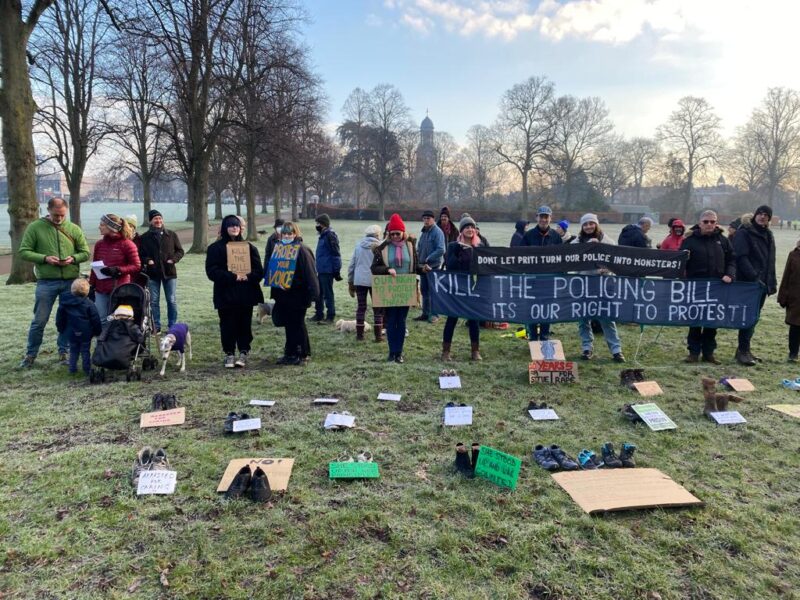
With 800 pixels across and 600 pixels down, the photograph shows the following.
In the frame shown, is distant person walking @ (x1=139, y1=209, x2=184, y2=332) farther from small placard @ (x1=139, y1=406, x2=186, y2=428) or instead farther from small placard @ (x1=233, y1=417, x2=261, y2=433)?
small placard @ (x1=233, y1=417, x2=261, y2=433)

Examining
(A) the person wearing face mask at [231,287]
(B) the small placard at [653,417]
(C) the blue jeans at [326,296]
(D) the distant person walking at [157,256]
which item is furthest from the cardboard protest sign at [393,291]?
(D) the distant person walking at [157,256]

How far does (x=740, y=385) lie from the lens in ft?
19.6

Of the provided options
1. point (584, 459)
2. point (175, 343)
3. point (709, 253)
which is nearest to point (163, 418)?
point (175, 343)

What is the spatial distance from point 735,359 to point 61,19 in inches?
1152

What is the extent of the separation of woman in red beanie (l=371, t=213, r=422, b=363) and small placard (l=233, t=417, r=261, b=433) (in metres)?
2.61

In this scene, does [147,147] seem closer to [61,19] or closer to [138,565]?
[61,19]

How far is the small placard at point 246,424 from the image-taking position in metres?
4.62

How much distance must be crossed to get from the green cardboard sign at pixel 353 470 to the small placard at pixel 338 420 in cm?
77

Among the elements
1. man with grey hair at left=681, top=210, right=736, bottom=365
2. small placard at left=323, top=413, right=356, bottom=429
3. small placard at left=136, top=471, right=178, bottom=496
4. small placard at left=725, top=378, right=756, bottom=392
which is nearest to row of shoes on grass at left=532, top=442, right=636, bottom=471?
small placard at left=323, top=413, right=356, bottom=429

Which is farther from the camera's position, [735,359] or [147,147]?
A: [147,147]

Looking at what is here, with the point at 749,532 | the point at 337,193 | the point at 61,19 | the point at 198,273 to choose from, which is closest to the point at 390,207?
the point at 337,193

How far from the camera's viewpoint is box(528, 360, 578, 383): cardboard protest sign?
20.0 ft

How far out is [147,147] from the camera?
35.9m

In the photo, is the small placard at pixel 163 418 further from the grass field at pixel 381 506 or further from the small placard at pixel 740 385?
the small placard at pixel 740 385
